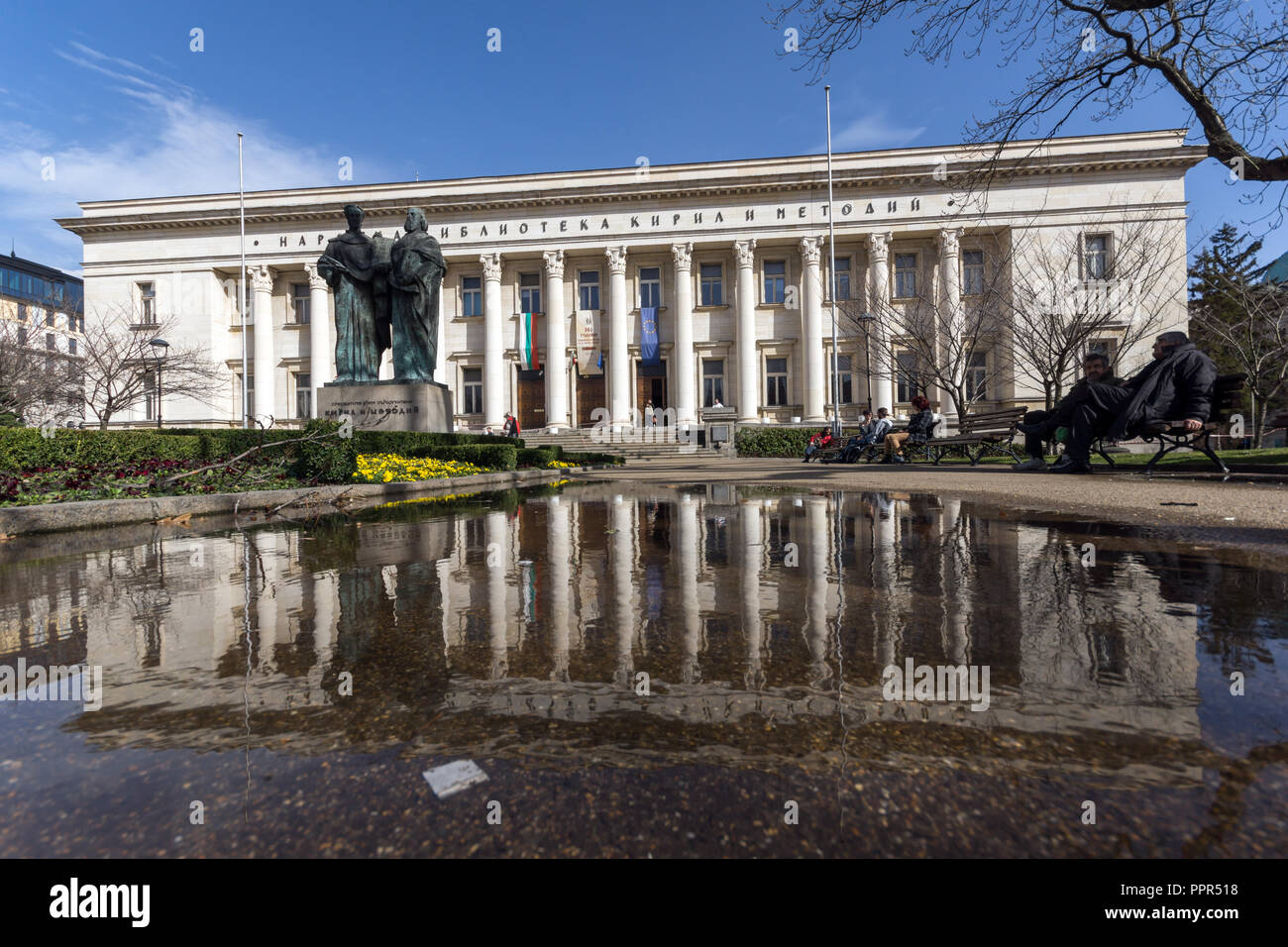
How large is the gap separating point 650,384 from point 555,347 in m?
5.96

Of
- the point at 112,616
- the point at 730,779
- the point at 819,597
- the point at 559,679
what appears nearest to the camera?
the point at 730,779

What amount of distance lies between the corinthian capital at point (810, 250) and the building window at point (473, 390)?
19.7 m

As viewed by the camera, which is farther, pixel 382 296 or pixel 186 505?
pixel 382 296

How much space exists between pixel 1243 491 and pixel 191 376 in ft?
136

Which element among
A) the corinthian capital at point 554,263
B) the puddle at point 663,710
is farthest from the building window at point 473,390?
the puddle at point 663,710

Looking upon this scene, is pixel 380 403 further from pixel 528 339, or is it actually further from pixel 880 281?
pixel 880 281

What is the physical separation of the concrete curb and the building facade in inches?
983

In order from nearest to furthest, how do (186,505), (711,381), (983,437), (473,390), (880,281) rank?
(186,505) < (983,437) < (880,281) < (711,381) < (473,390)

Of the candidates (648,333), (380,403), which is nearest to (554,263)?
(648,333)

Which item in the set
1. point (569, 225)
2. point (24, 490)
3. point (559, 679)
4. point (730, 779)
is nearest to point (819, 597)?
point (559, 679)

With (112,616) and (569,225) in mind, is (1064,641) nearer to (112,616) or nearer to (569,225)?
(112,616)

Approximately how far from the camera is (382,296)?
14.4 metres

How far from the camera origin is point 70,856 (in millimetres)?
1124

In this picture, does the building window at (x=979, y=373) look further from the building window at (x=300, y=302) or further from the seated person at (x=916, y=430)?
the building window at (x=300, y=302)
